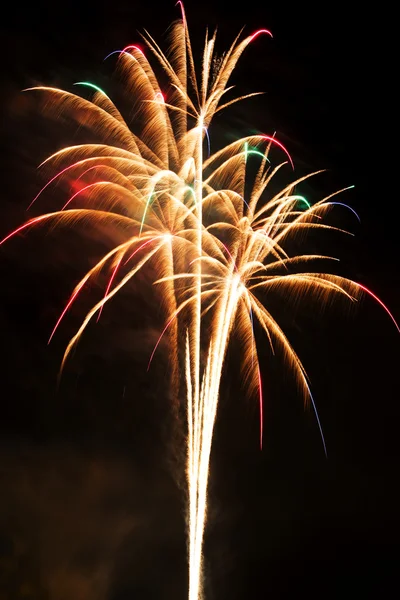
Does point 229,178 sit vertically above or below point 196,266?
above

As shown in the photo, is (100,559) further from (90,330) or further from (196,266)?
(196,266)

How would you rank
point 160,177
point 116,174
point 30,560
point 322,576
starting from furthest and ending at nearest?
point 322,576 < point 30,560 < point 116,174 < point 160,177

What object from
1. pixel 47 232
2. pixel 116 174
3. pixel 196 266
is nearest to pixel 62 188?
pixel 47 232

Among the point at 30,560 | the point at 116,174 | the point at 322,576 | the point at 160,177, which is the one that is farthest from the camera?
the point at 322,576

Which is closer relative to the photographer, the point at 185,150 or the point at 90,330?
the point at 185,150

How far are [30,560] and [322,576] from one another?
23.7 feet

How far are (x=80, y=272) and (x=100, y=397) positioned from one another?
7.17 ft

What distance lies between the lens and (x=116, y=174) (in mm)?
9617

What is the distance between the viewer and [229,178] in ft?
32.9

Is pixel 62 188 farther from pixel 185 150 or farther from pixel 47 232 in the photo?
pixel 185 150

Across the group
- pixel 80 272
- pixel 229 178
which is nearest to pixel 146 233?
pixel 229 178

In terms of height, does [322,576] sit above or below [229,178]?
below

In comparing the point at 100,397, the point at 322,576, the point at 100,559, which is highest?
the point at 100,397

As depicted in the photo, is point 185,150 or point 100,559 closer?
point 185,150
